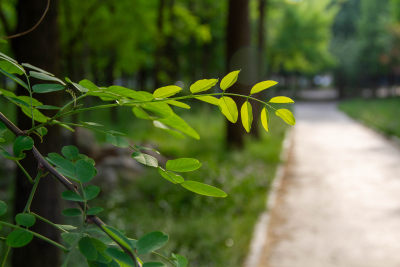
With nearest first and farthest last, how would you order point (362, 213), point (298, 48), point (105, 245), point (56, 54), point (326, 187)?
point (105, 245)
point (56, 54)
point (362, 213)
point (326, 187)
point (298, 48)

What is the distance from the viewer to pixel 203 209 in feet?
26.7

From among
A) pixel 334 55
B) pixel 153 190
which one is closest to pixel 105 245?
pixel 153 190

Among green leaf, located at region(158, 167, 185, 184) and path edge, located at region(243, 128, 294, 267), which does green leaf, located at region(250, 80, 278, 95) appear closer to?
green leaf, located at region(158, 167, 185, 184)

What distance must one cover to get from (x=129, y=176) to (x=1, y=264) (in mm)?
9358

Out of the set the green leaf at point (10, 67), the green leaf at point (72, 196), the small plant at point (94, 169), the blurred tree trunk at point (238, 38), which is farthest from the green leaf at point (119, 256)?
the blurred tree trunk at point (238, 38)

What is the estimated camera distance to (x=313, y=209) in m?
9.23

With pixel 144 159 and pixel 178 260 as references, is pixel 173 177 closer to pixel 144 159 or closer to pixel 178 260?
pixel 144 159

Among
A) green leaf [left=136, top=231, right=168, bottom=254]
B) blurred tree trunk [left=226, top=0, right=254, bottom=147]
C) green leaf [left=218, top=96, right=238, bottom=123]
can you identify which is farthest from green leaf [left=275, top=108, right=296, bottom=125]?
blurred tree trunk [left=226, top=0, right=254, bottom=147]

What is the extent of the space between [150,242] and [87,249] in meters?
0.12

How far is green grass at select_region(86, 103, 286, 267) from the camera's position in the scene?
20.6 feet

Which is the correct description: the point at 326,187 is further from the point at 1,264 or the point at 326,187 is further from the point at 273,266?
the point at 1,264

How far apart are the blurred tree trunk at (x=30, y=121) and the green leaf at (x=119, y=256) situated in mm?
3334

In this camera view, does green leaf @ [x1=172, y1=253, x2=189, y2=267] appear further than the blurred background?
No

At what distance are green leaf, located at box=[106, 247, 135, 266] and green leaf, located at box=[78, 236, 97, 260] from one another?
0.09ft
